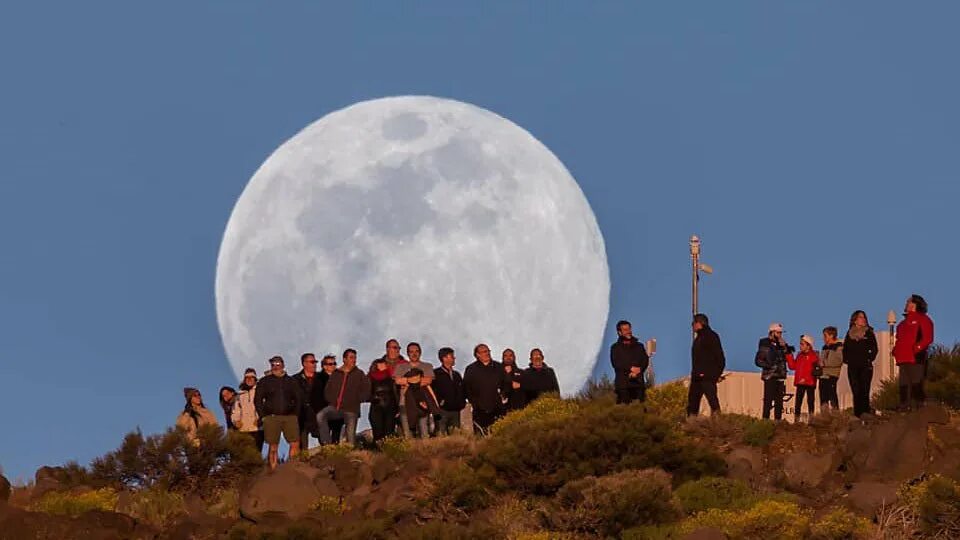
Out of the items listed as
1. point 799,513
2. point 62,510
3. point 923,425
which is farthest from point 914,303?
point 62,510

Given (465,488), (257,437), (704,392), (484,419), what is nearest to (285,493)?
(465,488)

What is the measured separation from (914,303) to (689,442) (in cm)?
348

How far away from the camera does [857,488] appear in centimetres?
2883

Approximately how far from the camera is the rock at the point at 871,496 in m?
28.3

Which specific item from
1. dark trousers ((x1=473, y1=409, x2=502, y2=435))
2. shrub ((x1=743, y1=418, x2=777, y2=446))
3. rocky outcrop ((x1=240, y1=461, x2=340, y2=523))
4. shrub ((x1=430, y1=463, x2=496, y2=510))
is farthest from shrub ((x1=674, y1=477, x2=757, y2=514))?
dark trousers ((x1=473, y1=409, x2=502, y2=435))

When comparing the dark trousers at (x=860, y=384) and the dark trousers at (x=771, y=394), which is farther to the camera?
the dark trousers at (x=771, y=394)

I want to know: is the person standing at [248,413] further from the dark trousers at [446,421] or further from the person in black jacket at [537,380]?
the person in black jacket at [537,380]

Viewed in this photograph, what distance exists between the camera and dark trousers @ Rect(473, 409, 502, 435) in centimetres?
3353

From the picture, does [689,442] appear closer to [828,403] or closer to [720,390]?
[828,403]

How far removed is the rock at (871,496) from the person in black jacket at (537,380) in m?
6.32

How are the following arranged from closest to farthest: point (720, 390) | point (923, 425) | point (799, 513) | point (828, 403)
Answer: point (799, 513) < point (923, 425) < point (828, 403) < point (720, 390)

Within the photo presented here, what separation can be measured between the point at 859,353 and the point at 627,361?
3.21m

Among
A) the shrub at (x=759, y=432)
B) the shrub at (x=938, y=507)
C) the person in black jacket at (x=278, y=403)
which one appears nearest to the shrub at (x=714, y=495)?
the shrub at (x=938, y=507)

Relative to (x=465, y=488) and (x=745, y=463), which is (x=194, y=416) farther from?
(x=745, y=463)
